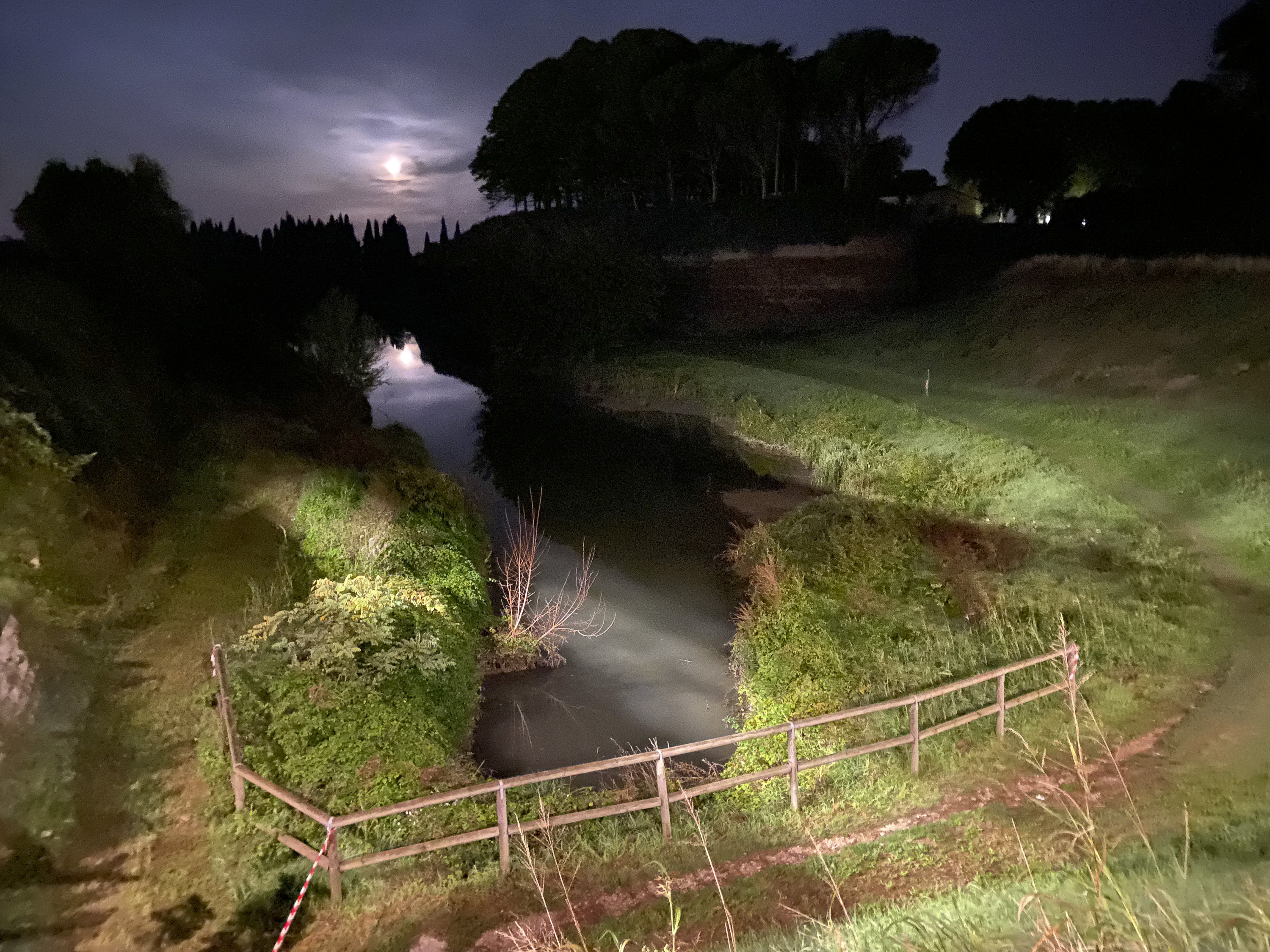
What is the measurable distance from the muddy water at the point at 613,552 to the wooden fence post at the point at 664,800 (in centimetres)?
213

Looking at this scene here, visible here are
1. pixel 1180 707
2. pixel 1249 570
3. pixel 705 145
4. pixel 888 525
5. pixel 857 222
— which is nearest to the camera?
pixel 1180 707

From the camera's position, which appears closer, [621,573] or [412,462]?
[621,573]

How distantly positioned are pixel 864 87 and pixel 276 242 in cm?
6141

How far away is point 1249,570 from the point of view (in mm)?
12898

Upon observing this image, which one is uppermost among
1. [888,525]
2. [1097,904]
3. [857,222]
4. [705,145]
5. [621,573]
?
[705,145]

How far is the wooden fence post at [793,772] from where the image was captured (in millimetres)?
8414

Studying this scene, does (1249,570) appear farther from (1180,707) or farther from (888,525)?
(888,525)

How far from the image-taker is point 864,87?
4697cm

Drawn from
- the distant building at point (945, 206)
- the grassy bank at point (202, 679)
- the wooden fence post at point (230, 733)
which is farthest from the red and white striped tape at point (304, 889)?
the distant building at point (945, 206)

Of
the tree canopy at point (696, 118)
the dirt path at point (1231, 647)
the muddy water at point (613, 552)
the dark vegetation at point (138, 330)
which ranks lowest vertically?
→ the muddy water at point (613, 552)

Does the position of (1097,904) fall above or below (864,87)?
below

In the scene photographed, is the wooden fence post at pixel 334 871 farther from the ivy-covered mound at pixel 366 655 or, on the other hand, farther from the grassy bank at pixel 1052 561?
the grassy bank at pixel 1052 561

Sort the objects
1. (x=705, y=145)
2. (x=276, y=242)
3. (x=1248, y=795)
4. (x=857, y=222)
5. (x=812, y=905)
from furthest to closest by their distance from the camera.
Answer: (x=276, y=242)
(x=705, y=145)
(x=857, y=222)
(x=1248, y=795)
(x=812, y=905)

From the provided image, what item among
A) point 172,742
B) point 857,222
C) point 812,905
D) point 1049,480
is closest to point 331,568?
point 172,742
